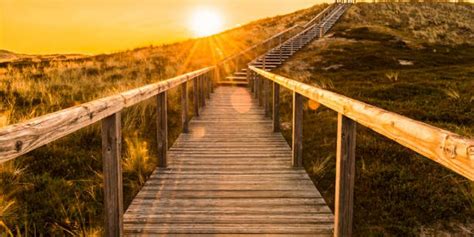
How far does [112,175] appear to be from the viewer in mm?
2752

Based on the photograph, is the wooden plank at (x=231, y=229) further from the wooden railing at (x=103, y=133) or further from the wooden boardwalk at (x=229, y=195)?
the wooden railing at (x=103, y=133)

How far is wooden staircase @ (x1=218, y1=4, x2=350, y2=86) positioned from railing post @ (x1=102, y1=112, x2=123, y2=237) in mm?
15213

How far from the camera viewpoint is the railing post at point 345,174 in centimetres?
277

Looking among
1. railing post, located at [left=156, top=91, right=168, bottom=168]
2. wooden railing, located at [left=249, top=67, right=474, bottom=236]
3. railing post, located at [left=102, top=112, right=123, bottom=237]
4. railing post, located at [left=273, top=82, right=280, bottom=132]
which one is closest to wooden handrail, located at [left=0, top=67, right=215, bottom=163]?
railing post, located at [left=102, top=112, right=123, bottom=237]

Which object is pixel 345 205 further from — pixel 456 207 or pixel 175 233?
pixel 456 207

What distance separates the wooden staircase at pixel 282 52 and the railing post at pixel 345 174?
1515 cm

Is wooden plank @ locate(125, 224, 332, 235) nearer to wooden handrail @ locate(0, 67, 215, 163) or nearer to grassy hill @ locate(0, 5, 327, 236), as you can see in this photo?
grassy hill @ locate(0, 5, 327, 236)

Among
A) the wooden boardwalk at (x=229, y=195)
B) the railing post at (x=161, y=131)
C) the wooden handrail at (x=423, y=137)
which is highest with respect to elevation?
the wooden handrail at (x=423, y=137)

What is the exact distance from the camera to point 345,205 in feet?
9.27

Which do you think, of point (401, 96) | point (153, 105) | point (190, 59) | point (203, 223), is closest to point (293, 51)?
point (190, 59)

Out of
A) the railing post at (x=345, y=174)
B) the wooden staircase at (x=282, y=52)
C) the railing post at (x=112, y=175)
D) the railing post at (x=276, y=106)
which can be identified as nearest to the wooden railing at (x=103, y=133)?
the railing post at (x=112, y=175)

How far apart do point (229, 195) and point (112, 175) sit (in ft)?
5.38

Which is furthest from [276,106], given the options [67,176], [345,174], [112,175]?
[112,175]

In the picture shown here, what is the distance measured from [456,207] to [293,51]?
2425 cm
